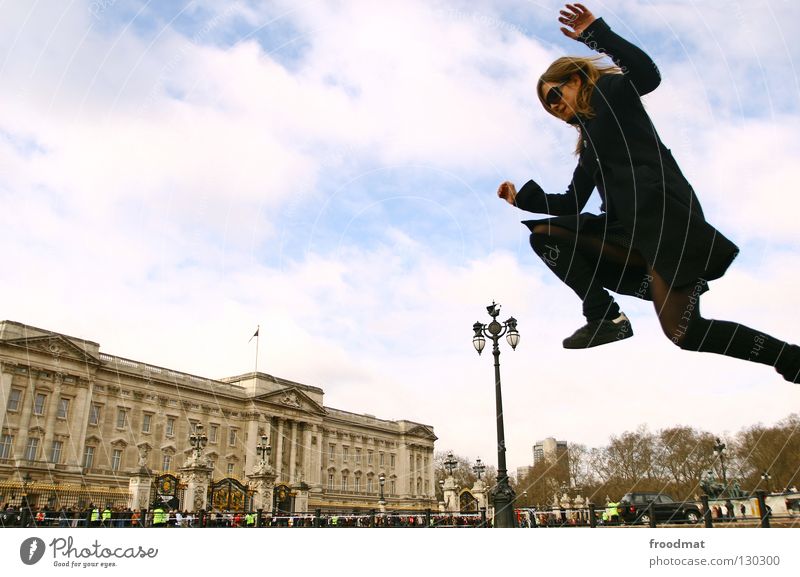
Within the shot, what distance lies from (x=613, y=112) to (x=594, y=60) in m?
0.57

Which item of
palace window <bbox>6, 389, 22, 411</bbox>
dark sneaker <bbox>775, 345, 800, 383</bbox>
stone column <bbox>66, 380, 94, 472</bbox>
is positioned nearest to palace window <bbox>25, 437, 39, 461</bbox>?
stone column <bbox>66, 380, 94, 472</bbox>

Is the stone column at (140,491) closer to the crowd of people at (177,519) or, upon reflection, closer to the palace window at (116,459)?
the crowd of people at (177,519)

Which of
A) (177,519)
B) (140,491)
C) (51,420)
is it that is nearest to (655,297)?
(177,519)

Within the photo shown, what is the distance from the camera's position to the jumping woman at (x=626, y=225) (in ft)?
13.7

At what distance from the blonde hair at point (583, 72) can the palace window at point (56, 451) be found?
181 feet

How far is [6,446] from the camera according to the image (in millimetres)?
46750

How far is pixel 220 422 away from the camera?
2638 inches

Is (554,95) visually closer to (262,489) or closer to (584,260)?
(584,260)
